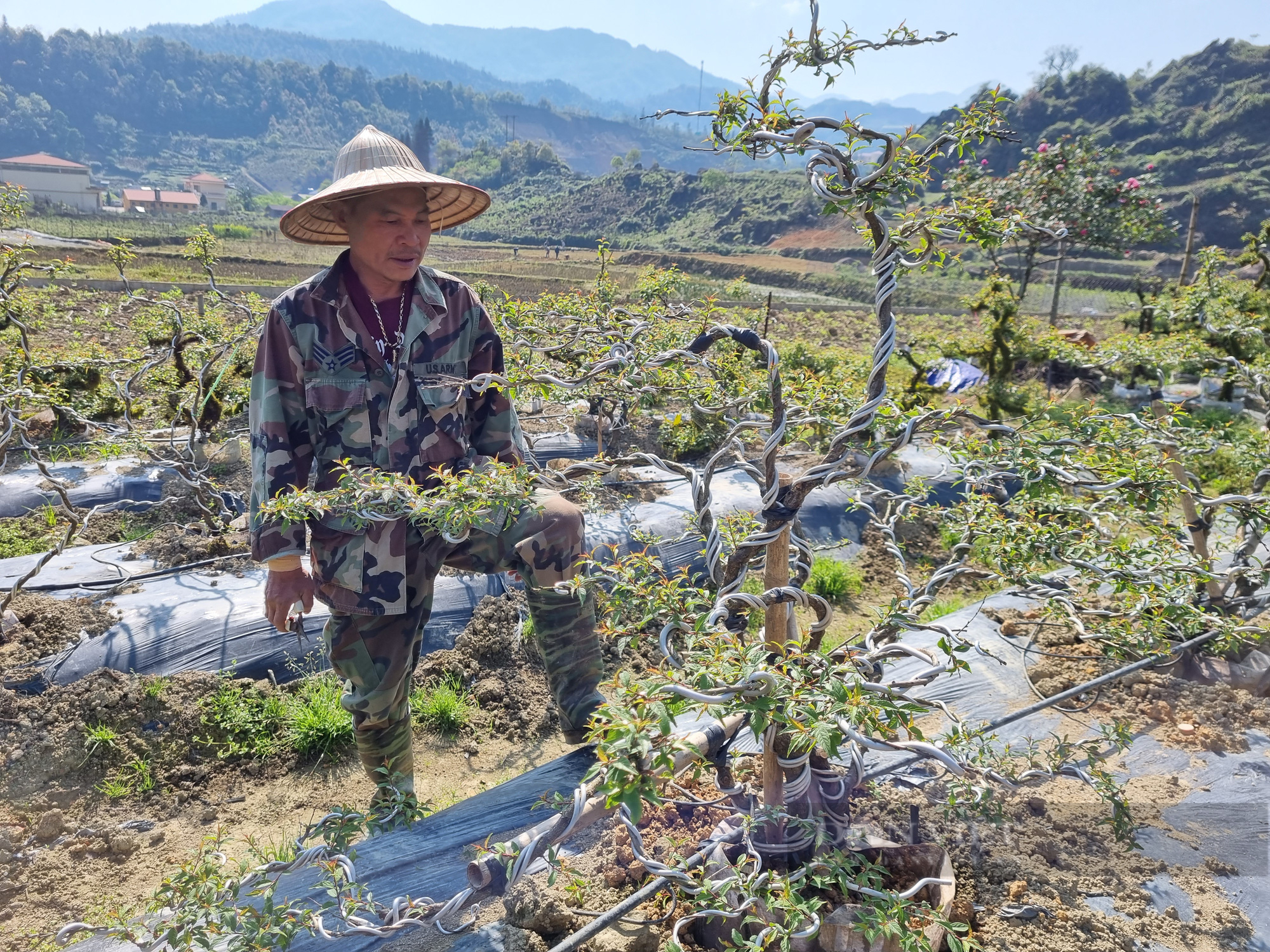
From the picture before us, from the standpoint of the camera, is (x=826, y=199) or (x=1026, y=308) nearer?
(x=826, y=199)

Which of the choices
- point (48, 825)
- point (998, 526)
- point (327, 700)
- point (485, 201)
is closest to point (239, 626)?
point (327, 700)

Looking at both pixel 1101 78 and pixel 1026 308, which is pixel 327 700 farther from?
pixel 1101 78

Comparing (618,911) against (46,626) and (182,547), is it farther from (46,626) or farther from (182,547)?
(182,547)

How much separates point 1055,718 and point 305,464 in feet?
9.05

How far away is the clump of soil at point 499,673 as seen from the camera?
3453 mm

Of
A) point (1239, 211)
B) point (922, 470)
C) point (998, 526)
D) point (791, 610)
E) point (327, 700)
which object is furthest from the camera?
point (1239, 211)

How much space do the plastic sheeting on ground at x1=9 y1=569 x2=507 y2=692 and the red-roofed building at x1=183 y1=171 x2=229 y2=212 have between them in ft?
259

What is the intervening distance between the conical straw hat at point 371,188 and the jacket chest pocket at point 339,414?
45 centimetres

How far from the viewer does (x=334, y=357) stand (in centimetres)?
244

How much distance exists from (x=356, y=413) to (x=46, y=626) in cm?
213

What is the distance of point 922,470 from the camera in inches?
239

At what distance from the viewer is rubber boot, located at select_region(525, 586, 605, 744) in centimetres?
245

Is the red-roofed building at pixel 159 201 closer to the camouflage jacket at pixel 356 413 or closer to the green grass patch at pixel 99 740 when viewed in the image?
the green grass patch at pixel 99 740

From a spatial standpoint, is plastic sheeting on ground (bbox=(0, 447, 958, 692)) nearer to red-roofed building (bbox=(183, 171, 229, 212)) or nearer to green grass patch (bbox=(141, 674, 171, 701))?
green grass patch (bbox=(141, 674, 171, 701))
